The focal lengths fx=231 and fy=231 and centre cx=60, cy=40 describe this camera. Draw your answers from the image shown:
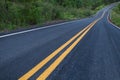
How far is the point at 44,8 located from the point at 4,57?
64.5 feet

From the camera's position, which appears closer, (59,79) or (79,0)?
(59,79)

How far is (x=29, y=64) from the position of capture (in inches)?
192

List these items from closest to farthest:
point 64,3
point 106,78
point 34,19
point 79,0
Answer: point 106,78
point 34,19
point 64,3
point 79,0

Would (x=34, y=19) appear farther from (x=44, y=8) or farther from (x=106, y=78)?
(x=106, y=78)

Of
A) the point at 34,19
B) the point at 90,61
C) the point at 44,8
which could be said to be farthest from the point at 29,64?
the point at 44,8

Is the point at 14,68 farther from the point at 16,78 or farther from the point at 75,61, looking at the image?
the point at 75,61

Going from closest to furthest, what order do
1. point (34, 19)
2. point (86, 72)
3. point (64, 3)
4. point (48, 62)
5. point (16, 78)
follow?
point (16, 78), point (86, 72), point (48, 62), point (34, 19), point (64, 3)

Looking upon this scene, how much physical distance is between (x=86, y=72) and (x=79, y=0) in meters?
73.0

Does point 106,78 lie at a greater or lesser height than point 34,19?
greater

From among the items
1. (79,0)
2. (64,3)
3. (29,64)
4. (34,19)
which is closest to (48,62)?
(29,64)

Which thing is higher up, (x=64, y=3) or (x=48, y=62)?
(x=48, y=62)

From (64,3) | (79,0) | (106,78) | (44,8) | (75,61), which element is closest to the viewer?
(106,78)

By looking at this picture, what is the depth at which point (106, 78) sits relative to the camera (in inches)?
169

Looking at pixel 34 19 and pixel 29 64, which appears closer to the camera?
pixel 29 64
